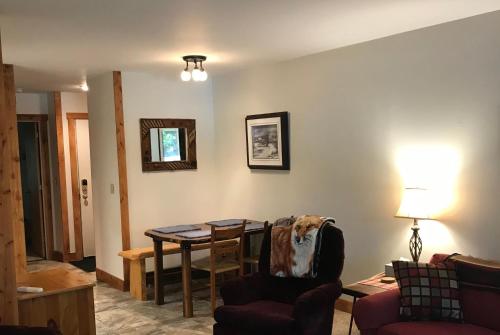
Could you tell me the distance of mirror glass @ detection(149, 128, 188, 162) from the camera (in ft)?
17.9

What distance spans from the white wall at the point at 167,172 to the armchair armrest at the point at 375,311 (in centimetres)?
297

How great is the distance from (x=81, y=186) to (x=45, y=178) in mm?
532

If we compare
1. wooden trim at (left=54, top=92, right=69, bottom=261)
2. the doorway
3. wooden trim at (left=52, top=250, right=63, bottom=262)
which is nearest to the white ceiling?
wooden trim at (left=54, top=92, right=69, bottom=261)

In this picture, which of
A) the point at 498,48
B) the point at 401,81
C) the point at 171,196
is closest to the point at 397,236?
the point at 401,81

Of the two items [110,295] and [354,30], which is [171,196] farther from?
[354,30]

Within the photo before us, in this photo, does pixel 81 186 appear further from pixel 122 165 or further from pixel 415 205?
pixel 415 205

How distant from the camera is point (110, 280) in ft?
18.1

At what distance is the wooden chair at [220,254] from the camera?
4355 millimetres

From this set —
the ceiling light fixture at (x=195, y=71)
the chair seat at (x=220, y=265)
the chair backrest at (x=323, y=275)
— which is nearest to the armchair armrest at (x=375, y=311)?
the chair backrest at (x=323, y=275)

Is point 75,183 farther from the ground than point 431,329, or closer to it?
farther from the ground

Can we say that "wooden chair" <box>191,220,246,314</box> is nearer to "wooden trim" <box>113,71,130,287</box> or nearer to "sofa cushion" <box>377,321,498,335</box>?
"wooden trim" <box>113,71,130,287</box>

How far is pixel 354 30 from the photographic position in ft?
12.0

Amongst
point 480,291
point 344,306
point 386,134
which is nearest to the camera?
point 480,291

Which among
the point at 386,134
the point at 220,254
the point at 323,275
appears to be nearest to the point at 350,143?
the point at 386,134
